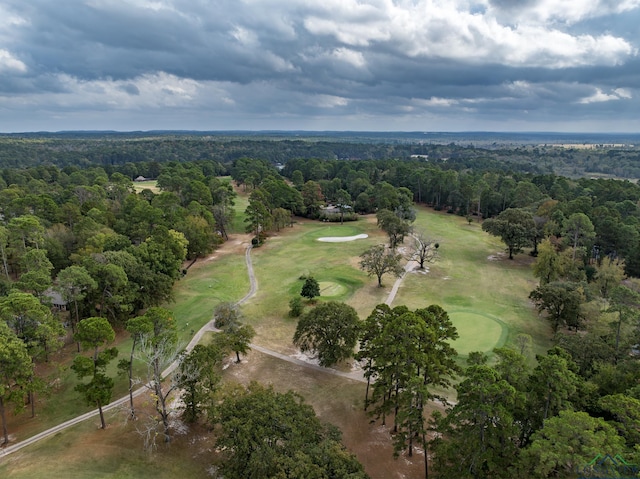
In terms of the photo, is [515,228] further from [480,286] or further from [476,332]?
[476,332]

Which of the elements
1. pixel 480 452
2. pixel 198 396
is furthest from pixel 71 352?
pixel 480 452

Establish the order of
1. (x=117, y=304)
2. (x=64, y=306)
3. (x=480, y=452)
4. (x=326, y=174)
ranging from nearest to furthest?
1. (x=480, y=452)
2. (x=117, y=304)
3. (x=64, y=306)
4. (x=326, y=174)

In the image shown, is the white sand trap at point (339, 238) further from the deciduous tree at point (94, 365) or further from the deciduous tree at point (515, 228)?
the deciduous tree at point (94, 365)

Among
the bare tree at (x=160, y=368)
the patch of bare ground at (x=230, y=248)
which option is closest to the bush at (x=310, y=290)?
the bare tree at (x=160, y=368)

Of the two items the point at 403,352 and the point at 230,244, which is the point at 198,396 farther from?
the point at 230,244

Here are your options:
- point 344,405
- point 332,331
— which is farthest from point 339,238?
point 344,405

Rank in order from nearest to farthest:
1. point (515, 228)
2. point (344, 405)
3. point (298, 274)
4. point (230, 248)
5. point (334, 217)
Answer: point (344, 405) < point (298, 274) < point (515, 228) < point (230, 248) < point (334, 217)
